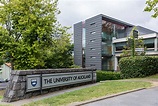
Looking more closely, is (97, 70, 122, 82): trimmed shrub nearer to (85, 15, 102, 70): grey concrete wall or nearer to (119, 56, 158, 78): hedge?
(119, 56, 158, 78): hedge

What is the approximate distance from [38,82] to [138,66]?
8912mm

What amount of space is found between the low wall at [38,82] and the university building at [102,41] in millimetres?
26864

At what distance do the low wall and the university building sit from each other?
2686 centimetres

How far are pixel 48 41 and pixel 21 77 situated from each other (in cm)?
969

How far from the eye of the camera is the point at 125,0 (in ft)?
59.4

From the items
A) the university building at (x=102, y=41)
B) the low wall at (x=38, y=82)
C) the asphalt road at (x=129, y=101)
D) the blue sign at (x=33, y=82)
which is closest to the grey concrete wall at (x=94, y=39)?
the university building at (x=102, y=41)

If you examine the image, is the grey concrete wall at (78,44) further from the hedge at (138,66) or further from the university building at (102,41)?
the hedge at (138,66)

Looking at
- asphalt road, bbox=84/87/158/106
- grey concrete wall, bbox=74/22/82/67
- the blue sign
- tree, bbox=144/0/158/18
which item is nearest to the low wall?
the blue sign

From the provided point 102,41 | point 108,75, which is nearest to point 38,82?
point 108,75

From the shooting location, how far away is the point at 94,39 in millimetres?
37688

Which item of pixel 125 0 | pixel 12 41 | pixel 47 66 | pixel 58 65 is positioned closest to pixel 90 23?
pixel 58 65

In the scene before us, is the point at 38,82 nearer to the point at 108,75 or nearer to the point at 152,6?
the point at 152,6

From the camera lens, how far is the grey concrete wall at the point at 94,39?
3647cm

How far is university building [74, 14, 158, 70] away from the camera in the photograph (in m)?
36.5
